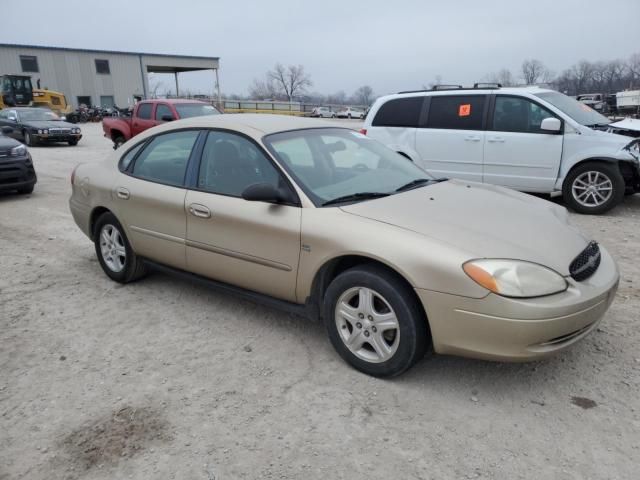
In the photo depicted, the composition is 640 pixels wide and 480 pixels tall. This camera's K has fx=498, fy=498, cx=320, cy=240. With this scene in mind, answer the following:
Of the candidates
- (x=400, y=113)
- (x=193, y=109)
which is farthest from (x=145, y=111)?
(x=400, y=113)

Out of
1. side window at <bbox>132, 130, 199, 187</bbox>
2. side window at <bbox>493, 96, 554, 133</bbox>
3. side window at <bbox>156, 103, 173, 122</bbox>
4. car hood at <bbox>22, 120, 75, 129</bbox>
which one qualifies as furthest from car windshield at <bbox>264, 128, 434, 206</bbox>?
car hood at <bbox>22, 120, 75, 129</bbox>

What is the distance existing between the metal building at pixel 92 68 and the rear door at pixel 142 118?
3647cm

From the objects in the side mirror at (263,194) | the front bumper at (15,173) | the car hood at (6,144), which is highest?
the side mirror at (263,194)

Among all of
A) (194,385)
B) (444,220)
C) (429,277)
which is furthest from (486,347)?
(194,385)

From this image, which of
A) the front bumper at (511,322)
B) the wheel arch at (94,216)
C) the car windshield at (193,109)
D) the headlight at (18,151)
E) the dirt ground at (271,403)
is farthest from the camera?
the car windshield at (193,109)

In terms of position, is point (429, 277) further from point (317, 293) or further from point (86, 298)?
point (86, 298)

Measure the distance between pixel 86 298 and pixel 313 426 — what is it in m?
2.72

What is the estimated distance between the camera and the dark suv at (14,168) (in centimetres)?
841

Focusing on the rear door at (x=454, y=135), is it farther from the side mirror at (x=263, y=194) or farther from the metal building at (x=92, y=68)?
the metal building at (x=92, y=68)

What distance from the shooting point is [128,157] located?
4.57 meters

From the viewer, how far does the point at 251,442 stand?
255 cm

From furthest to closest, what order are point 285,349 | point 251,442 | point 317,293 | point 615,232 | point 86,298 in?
point 615,232, point 86,298, point 285,349, point 317,293, point 251,442

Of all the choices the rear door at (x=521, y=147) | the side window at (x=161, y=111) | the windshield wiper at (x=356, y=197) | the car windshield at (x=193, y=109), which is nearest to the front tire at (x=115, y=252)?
the windshield wiper at (x=356, y=197)

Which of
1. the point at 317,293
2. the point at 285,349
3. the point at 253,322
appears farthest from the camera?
the point at 253,322
